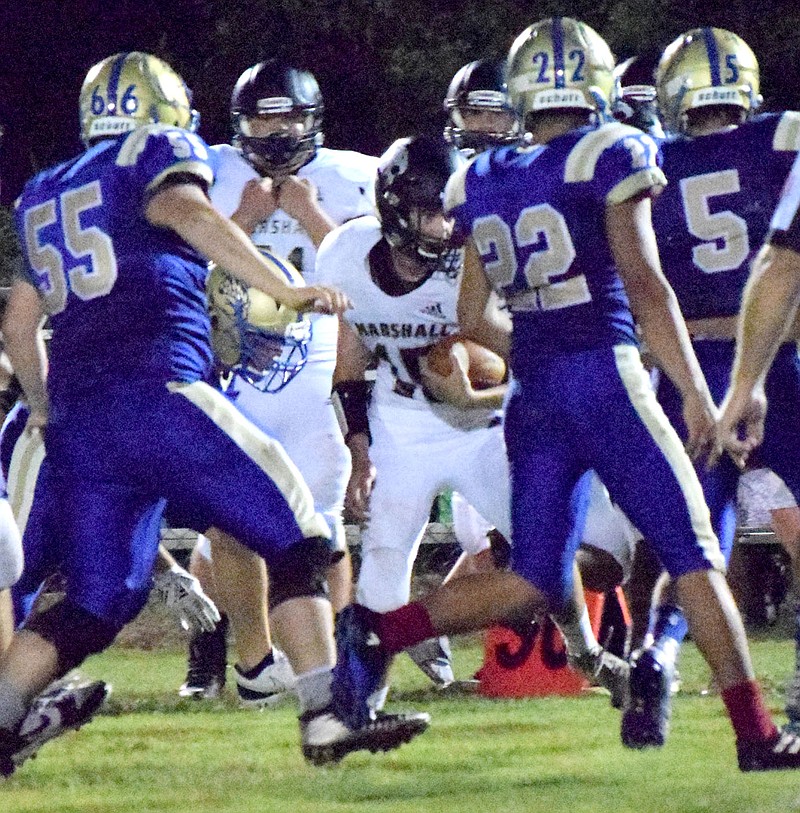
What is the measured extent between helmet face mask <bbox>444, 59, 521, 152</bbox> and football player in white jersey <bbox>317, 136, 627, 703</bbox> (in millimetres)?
1143

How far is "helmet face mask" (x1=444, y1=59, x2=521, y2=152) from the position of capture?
24.0 ft

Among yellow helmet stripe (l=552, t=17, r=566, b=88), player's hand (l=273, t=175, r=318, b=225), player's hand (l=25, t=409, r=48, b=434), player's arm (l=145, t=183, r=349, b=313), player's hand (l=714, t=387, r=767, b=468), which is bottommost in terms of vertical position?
player's hand (l=25, t=409, r=48, b=434)

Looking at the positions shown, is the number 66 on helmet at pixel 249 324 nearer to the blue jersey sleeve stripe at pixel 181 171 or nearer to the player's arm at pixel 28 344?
the player's arm at pixel 28 344

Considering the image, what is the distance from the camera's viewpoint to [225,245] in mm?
4977

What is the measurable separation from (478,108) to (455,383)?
1.52 m

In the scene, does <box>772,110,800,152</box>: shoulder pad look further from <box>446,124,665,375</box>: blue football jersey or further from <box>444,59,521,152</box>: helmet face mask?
<box>444,59,521,152</box>: helmet face mask

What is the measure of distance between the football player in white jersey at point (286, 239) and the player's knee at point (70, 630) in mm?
1296

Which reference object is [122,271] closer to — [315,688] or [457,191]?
[457,191]

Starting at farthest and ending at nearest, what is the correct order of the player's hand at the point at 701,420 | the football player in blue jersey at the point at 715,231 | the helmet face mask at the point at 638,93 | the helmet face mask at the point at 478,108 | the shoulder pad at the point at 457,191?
the helmet face mask at the point at 638,93 < the helmet face mask at the point at 478,108 < the football player in blue jersey at the point at 715,231 < the shoulder pad at the point at 457,191 < the player's hand at the point at 701,420

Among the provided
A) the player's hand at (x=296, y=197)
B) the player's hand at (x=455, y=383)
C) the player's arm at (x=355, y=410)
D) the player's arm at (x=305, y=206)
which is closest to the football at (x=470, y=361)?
the player's hand at (x=455, y=383)

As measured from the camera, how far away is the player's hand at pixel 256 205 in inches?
271

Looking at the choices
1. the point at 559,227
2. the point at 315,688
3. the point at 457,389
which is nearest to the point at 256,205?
the point at 457,389

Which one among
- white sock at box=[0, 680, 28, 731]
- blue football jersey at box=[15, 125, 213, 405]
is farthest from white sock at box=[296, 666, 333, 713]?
blue football jersey at box=[15, 125, 213, 405]

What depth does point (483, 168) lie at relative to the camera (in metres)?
5.25
